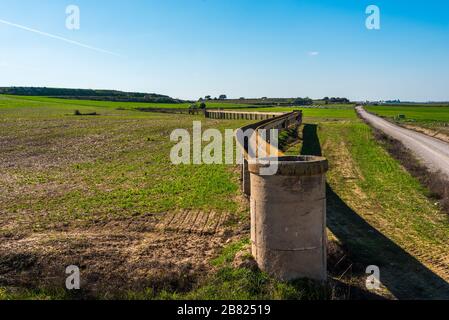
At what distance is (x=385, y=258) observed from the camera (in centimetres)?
729

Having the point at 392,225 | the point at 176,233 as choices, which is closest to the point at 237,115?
the point at 392,225

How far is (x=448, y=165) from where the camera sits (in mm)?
19672

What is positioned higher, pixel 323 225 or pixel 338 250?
pixel 323 225

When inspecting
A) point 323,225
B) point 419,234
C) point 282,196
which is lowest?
point 419,234

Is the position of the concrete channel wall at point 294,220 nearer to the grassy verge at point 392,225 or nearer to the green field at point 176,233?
the green field at point 176,233

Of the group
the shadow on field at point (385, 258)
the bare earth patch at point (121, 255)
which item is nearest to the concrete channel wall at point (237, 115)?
the shadow on field at point (385, 258)

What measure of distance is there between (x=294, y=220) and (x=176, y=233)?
2911 millimetres

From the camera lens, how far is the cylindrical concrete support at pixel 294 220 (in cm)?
584

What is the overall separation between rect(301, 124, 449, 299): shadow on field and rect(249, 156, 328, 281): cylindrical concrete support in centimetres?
123

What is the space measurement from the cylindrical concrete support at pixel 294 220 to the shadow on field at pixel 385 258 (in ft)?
4.05

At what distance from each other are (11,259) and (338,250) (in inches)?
206
